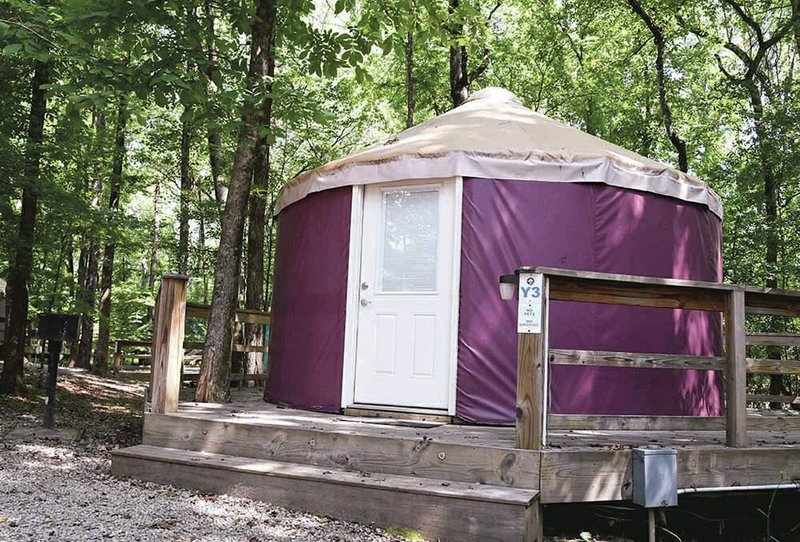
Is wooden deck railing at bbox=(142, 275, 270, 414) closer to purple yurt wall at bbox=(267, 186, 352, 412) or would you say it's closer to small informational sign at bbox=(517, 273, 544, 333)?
purple yurt wall at bbox=(267, 186, 352, 412)

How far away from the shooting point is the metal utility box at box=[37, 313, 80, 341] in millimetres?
5273

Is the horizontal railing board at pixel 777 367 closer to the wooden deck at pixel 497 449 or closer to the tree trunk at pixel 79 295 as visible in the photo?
the wooden deck at pixel 497 449

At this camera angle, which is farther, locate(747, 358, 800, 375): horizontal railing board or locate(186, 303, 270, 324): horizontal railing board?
locate(186, 303, 270, 324): horizontal railing board

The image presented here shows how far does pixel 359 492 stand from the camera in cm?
317

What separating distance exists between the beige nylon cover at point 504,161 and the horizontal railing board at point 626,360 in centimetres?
175

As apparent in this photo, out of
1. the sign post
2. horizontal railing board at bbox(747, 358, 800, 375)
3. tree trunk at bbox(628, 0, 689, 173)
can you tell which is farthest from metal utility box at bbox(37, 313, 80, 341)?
tree trunk at bbox(628, 0, 689, 173)

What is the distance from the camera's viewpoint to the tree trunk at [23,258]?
678cm

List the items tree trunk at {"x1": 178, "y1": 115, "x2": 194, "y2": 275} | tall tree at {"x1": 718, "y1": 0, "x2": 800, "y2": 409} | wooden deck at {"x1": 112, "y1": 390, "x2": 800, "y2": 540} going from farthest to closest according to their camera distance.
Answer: tree trunk at {"x1": 178, "y1": 115, "x2": 194, "y2": 275} → tall tree at {"x1": 718, "y1": 0, "x2": 800, "y2": 409} → wooden deck at {"x1": 112, "y1": 390, "x2": 800, "y2": 540}

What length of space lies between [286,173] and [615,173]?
12.4 meters

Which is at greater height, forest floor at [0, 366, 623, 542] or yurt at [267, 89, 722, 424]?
yurt at [267, 89, 722, 424]

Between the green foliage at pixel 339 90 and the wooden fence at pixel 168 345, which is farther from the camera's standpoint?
the green foliage at pixel 339 90

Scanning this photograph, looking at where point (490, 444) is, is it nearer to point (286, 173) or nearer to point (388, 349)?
point (388, 349)

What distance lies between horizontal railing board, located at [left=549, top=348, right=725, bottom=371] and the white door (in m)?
1.51

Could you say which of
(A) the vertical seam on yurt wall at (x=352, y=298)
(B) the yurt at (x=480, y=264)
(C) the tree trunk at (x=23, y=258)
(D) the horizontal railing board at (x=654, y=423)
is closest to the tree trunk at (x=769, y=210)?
(B) the yurt at (x=480, y=264)
